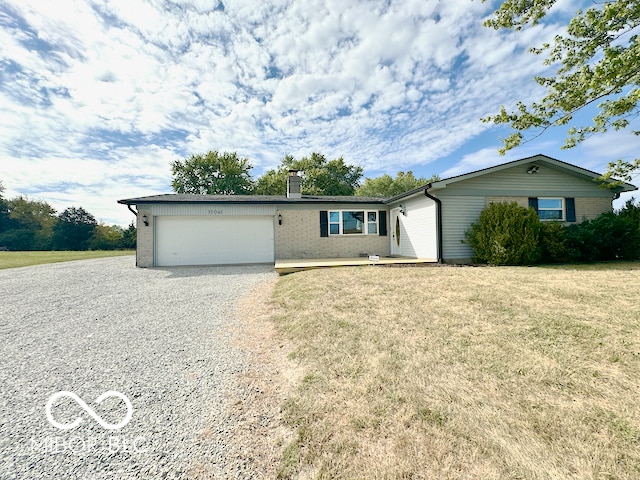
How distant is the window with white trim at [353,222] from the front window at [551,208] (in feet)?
22.5

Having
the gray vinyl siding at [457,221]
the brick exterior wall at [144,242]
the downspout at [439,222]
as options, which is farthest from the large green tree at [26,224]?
the gray vinyl siding at [457,221]

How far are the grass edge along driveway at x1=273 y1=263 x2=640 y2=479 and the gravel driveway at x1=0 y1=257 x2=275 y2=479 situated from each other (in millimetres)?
803

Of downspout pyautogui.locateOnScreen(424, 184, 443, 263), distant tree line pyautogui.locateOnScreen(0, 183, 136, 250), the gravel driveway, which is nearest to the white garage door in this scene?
the gravel driveway

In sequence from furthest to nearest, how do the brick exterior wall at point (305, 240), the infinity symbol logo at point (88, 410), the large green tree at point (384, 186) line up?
the large green tree at point (384, 186) < the brick exterior wall at point (305, 240) < the infinity symbol logo at point (88, 410)

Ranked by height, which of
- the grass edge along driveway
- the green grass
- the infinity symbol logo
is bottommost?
the infinity symbol logo

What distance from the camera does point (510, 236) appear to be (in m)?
8.88

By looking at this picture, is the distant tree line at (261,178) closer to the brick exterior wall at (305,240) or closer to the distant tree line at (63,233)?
the distant tree line at (63,233)

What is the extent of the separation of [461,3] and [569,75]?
15.5 ft

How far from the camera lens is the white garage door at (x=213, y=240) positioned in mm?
11523

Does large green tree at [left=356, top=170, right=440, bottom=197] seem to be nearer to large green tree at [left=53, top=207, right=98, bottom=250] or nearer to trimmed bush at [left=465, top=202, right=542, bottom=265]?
trimmed bush at [left=465, top=202, right=542, bottom=265]

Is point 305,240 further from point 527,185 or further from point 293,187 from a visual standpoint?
point 527,185

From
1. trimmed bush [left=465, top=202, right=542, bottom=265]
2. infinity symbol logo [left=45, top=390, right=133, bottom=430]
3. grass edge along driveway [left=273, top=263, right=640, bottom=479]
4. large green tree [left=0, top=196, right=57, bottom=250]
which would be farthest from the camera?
large green tree [left=0, top=196, right=57, bottom=250]

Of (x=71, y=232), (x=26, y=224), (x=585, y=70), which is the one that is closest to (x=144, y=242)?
(x=585, y=70)

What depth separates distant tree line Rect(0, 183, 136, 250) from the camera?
27516mm
